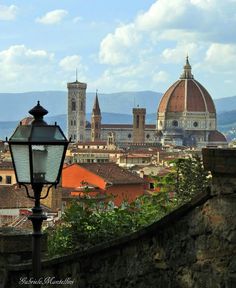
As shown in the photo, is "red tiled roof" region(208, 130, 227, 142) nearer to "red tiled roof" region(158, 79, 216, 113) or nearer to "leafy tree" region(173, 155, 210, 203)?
"red tiled roof" region(158, 79, 216, 113)

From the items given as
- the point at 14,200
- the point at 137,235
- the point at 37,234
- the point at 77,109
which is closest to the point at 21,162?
the point at 37,234

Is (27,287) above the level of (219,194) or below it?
below

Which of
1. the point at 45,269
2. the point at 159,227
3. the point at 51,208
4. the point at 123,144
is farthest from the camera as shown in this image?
the point at 123,144

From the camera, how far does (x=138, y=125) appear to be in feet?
604

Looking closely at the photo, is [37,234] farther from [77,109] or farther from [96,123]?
[77,109]

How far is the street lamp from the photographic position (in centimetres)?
582

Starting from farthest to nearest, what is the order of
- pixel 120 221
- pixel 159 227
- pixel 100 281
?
pixel 120 221 < pixel 100 281 < pixel 159 227

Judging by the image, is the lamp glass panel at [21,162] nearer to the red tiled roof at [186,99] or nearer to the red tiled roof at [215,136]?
the red tiled roof at [215,136]

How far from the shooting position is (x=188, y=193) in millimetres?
18859

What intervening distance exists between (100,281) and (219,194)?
4.89 ft

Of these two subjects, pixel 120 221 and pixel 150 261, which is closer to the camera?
pixel 150 261

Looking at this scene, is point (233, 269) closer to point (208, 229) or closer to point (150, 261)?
point (208, 229)

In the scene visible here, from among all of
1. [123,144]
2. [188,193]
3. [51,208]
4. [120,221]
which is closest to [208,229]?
[120,221]

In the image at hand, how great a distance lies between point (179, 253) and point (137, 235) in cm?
47
